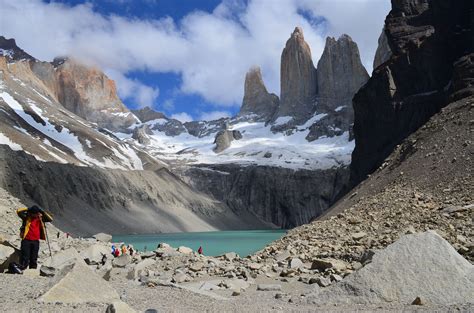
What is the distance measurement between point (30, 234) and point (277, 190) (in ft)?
587

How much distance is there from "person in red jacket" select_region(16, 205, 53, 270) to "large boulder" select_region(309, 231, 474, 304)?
8.62 m

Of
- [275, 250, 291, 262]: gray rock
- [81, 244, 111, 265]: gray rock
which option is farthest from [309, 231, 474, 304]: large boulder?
[81, 244, 111, 265]: gray rock

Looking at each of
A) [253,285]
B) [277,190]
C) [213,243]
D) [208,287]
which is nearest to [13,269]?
[208,287]

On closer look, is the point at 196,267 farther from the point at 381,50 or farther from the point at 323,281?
the point at 381,50

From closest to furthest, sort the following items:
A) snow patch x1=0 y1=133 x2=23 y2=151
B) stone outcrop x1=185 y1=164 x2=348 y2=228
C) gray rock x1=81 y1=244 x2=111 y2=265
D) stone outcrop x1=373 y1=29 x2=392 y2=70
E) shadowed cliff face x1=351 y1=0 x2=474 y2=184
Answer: gray rock x1=81 y1=244 x2=111 y2=265
shadowed cliff face x1=351 y1=0 x2=474 y2=184
snow patch x1=0 y1=133 x2=23 y2=151
stone outcrop x1=373 y1=29 x2=392 y2=70
stone outcrop x1=185 y1=164 x2=348 y2=228

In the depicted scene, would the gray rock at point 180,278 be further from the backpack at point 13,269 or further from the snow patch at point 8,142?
the snow patch at point 8,142

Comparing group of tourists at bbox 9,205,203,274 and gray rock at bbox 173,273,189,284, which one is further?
gray rock at bbox 173,273,189,284

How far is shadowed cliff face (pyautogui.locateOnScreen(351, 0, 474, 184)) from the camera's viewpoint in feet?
241

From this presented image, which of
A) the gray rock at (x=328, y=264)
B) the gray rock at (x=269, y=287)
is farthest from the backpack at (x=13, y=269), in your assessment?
the gray rock at (x=328, y=264)

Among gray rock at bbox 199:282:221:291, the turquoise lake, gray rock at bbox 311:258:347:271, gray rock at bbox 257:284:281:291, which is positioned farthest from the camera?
the turquoise lake

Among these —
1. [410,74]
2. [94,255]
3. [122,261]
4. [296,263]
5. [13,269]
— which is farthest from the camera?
[410,74]

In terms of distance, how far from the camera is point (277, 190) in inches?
7574

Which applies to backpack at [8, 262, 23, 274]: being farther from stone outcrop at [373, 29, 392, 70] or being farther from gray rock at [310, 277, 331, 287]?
stone outcrop at [373, 29, 392, 70]

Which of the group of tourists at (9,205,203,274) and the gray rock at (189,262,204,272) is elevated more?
the group of tourists at (9,205,203,274)
